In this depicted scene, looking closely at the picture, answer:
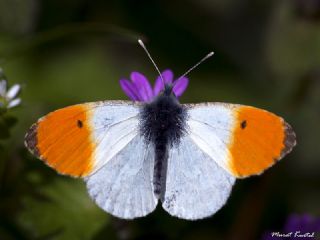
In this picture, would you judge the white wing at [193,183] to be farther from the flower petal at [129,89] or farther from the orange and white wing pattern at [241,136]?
the flower petal at [129,89]

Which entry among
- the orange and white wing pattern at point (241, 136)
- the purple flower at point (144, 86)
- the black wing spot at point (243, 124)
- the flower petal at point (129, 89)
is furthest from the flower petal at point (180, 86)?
the black wing spot at point (243, 124)

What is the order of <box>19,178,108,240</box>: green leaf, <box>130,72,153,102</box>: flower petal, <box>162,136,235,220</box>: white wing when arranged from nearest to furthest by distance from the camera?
<box>162,136,235,220</box>: white wing → <box>130,72,153,102</box>: flower petal → <box>19,178,108,240</box>: green leaf

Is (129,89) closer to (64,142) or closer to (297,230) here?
(64,142)

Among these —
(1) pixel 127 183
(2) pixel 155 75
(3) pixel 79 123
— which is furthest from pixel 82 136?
(2) pixel 155 75

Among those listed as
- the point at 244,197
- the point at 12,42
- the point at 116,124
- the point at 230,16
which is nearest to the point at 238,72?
the point at 230,16

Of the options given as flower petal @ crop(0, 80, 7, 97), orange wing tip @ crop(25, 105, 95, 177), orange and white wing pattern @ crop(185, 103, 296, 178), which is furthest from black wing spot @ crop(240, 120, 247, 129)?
flower petal @ crop(0, 80, 7, 97)

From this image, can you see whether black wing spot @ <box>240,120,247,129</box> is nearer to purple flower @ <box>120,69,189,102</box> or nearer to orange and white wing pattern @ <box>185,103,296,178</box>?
orange and white wing pattern @ <box>185,103,296,178</box>

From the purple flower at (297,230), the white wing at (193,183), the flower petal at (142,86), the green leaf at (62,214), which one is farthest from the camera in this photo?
the green leaf at (62,214)
